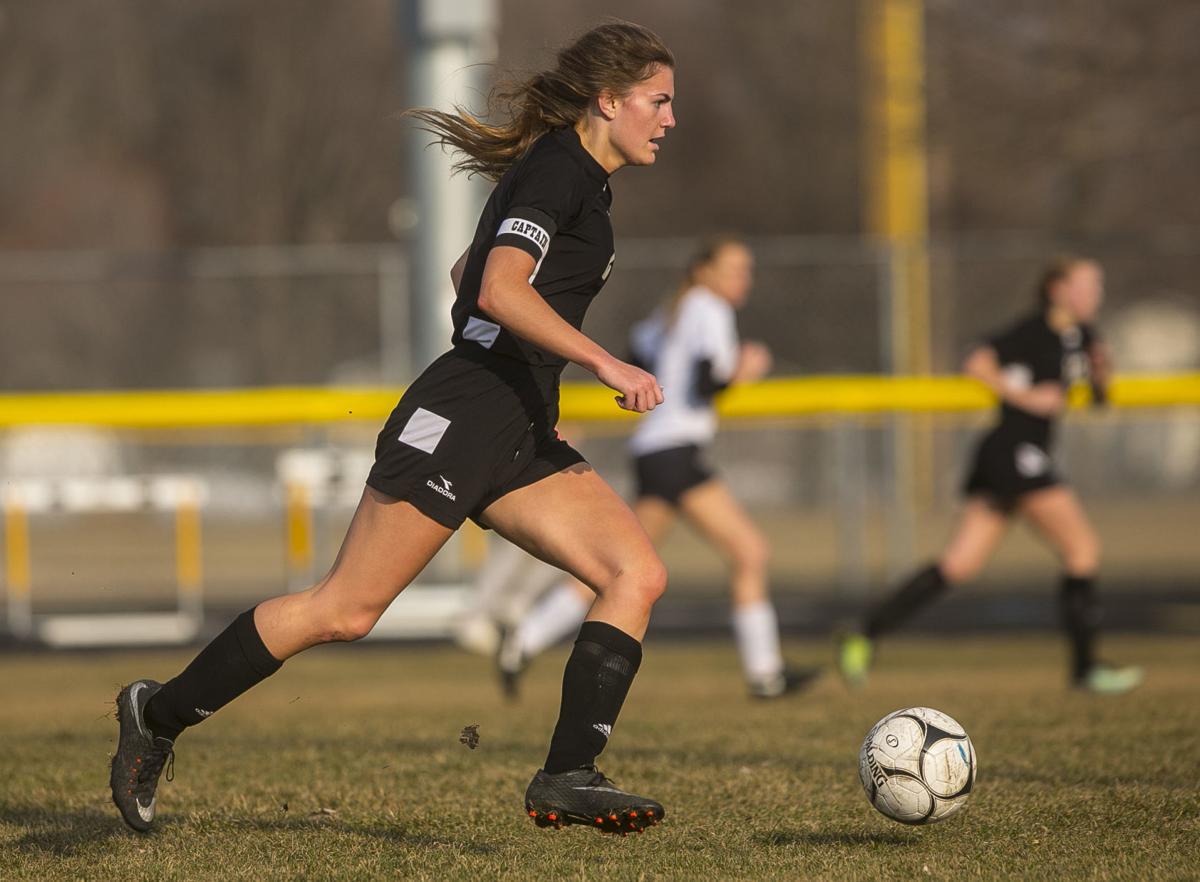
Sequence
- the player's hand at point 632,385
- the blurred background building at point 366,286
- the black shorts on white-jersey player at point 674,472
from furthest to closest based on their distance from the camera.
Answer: the blurred background building at point 366,286 → the black shorts on white-jersey player at point 674,472 → the player's hand at point 632,385

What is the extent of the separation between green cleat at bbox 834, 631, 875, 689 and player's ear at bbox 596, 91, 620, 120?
223 inches

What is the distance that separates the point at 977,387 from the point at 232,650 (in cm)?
911

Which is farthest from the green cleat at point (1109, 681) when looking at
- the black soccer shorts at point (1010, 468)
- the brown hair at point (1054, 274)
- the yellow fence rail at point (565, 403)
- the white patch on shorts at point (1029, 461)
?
the yellow fence rail at point (565, 403)

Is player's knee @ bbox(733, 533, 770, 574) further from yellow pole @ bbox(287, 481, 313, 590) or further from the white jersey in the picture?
yellow pole @ bbox(287, 481, 313, 590)

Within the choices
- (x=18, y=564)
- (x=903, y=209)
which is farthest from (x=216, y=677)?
(x=903, y=209)

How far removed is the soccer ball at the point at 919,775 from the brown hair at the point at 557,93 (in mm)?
1970

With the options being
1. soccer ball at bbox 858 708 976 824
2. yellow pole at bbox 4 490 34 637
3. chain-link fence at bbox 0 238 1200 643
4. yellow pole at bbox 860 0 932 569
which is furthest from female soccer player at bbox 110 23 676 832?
chain-link fence at bbox 0 238 1200 643

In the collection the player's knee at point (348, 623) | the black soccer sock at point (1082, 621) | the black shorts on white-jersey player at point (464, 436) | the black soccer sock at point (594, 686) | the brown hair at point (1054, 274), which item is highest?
the brown hair at point (1054, 274)

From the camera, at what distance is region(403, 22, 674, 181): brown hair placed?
5027 mm

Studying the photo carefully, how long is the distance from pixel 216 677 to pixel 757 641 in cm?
490

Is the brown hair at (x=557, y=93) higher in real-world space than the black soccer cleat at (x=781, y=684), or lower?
higher

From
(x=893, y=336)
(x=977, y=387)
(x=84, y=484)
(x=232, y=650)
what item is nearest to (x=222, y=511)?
(x=84, y=484)

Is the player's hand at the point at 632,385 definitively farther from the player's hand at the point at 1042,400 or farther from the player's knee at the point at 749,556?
the player's hand at the point at 1042,400

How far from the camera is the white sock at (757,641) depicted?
376 inches
